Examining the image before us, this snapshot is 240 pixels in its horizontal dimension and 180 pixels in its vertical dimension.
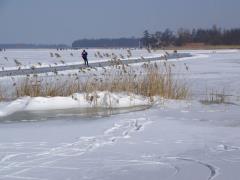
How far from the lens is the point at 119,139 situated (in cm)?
659

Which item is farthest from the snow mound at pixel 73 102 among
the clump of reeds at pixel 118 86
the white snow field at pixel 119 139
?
the clump of reeds at pixel 118 86

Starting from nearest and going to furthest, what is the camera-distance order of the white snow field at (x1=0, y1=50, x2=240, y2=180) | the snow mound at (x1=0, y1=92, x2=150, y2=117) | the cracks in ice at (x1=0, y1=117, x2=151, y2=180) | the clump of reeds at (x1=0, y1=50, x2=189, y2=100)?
the white snow field at (x1=0, y1=50, x2=240, y2=180)
the cracks in ice at (x1=0, y1=117, x2=151, y2=180)
the snow mound at (x1=0, y1=92, x2=150, y2=117)
the clump of reeds at (x1=0, y1=50, x2=189, y2=100)

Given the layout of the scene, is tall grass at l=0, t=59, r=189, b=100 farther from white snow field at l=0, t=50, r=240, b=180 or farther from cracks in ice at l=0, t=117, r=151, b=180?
cracks in ice at l=0, t=117, r=151, b=180

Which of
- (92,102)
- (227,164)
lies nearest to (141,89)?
(92,102)

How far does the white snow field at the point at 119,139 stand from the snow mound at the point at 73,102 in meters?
0.02

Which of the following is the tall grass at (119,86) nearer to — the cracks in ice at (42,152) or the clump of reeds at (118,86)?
→ the clump of reeds at (118,86)

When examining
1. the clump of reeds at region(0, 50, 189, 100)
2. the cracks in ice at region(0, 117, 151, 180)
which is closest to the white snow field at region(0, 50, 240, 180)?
the cracks in ice at region(0, 117, 151, 180)

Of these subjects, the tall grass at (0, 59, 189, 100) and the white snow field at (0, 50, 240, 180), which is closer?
the white snow field at (0, 50, 240, 180)

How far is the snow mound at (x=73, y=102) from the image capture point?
31.2 feet

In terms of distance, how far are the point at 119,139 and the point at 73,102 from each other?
339 centimetres

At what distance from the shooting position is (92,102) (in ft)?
32.1

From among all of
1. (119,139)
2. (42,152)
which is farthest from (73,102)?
(42,152)

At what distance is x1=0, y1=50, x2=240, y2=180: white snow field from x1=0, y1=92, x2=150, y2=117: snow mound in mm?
19

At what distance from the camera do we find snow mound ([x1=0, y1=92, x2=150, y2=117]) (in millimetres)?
9508
